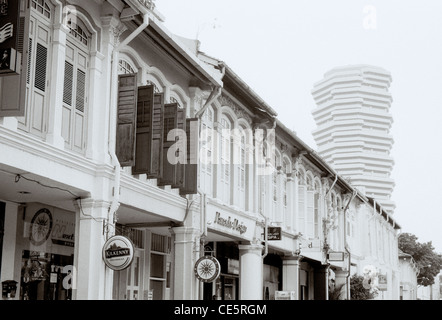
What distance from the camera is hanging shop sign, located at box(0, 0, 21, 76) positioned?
331 inches

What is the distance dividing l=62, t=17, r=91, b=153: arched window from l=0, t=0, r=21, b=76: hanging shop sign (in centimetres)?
255

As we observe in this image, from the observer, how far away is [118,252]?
37.6 ft

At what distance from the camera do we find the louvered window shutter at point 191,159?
14750 mm

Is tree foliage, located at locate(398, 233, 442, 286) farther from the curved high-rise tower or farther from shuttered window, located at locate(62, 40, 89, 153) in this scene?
shuttered window, located at locate(62, 40, 89, 153)

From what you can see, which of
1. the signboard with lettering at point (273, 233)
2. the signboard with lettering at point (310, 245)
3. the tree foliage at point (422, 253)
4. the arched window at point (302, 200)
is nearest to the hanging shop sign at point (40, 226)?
the signboard with lettering at point (273, 233)

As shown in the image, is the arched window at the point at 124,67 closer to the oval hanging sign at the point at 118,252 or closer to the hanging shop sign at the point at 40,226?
the hanging shop sign at the point at 40,226

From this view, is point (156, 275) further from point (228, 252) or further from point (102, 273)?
point (102, 273)

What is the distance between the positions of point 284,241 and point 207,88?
8.25 metres

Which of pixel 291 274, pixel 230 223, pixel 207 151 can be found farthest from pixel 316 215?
pixel 207 151

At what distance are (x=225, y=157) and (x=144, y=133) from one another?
19.5ft

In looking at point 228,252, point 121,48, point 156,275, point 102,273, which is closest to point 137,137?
point 121,48

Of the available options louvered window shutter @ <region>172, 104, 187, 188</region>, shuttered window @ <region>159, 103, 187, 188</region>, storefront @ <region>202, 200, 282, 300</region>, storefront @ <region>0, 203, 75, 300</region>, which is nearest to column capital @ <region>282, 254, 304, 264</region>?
storefront @ <region>202, 200, 282, 300</region>

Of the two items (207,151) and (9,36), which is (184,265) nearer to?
(207,151)
